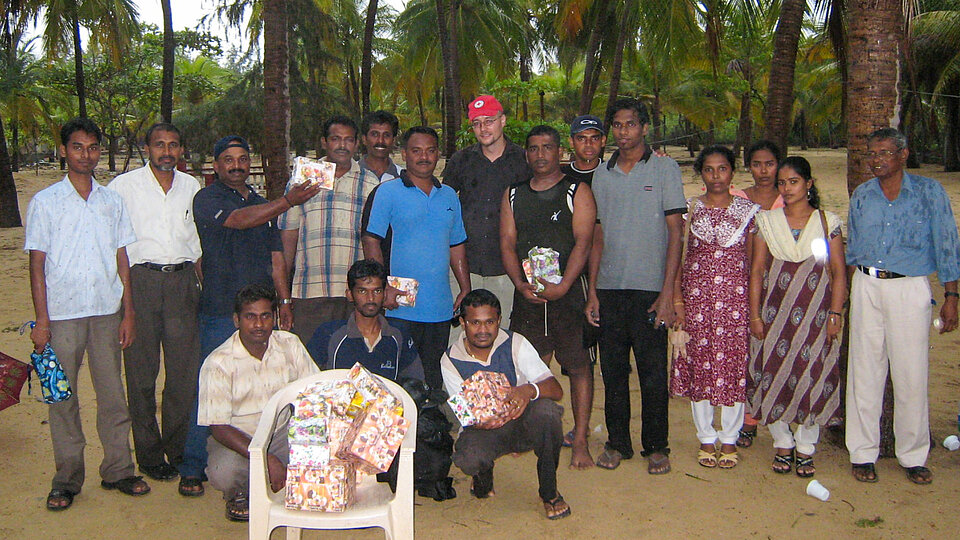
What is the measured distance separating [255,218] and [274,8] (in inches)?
233

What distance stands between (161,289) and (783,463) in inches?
143

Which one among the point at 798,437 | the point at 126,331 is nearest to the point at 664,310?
the point at 798,437

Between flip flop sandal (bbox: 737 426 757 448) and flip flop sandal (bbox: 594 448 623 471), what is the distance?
0.84m

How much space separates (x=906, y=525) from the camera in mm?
3611

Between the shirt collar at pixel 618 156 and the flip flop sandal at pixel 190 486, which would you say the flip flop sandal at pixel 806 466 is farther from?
the flip flop sandal at pixel 190 486

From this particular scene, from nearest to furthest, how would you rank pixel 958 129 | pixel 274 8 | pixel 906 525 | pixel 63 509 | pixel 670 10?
pixel 906 525 → pixel 63 509 → pixel 274 8 → pixel 670 10 → pixel 958 129

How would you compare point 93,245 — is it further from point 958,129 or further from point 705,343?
point 958,129

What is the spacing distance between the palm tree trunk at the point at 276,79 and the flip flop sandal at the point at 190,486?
6049 millimetres

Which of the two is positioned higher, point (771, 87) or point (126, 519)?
point (771, 87)

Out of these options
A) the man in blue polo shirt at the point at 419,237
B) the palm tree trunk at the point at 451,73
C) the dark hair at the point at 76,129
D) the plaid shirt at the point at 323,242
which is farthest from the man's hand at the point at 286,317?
the palm tree trunk at the point at 451,73

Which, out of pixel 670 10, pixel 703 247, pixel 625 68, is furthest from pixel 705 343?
pixel 625 68

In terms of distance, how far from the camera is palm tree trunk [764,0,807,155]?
9031 millimetres

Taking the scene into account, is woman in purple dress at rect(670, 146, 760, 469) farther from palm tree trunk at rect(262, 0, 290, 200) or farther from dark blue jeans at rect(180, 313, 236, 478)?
palm tree trunk at rect(262, 0, 290, 200)

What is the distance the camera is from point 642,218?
13.9 ft
